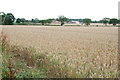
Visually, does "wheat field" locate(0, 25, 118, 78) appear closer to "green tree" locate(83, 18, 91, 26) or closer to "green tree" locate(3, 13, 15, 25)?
"green tree" locate(3, 13, 15, 25)

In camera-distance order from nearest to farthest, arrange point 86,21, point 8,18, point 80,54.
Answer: point 80,54 < point 8,18 < point 86,21

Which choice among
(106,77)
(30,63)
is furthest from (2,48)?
(106,77)

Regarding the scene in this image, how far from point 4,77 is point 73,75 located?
5.13 feet

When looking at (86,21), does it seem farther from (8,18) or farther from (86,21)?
(8,18)

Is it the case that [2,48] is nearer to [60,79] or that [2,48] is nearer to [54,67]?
[54,67]

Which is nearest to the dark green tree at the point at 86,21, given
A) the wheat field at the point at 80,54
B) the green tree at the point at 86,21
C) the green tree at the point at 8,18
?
the green tree at the point at 86,21

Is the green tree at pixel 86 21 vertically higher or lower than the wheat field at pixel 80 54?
higher

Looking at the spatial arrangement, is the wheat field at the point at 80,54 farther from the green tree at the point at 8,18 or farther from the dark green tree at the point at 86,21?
the dark green tree at the point at 86,21

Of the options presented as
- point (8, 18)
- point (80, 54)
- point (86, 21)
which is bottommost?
point (80, 54)

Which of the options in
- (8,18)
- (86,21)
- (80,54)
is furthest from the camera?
(86,21)

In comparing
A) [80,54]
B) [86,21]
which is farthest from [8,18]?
[86,21]

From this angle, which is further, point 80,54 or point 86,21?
point 86,21

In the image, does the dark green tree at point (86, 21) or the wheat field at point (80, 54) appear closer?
the wheat field at point (80, 54)

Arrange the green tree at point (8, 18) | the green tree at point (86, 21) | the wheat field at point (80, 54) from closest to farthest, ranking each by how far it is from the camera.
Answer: the wheat field at point (80, 54), the green tree at point (8, 18), the green tree at point (86, 21)
